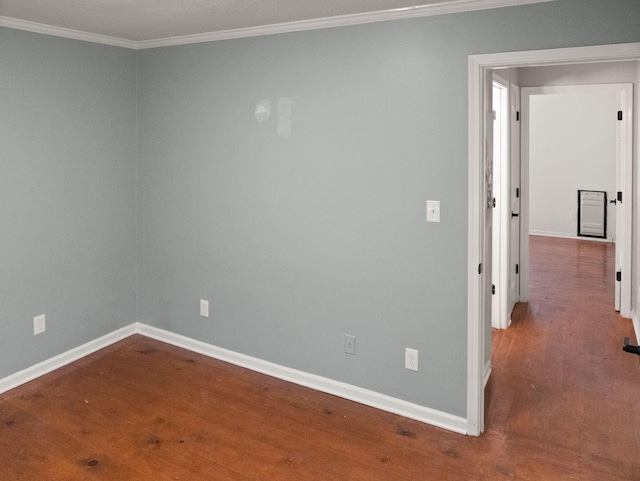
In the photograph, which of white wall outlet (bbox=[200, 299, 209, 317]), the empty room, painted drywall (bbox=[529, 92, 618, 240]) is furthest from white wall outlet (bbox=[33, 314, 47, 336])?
painted drywall (bbox=[529, 92, 618, 240])

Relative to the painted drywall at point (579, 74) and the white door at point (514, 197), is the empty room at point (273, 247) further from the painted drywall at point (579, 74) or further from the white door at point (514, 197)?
the painted drywall at point (579, 74)

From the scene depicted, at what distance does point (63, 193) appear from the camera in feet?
12.0

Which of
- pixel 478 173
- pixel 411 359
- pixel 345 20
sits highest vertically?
pixel 345 20

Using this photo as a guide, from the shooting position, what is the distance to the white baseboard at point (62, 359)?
11.3 ft

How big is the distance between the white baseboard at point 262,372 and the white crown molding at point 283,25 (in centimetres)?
221

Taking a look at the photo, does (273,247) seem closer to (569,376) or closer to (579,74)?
(569,376)

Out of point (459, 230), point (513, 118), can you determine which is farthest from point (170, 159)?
point (513, 118)

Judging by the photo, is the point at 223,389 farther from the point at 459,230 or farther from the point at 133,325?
the point at 459,230

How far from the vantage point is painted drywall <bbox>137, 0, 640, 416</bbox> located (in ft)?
9.25

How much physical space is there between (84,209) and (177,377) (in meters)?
1.41

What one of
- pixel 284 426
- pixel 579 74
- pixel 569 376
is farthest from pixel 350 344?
pixel 579 74

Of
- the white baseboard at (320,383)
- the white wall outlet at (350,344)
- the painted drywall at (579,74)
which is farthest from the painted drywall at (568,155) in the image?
the white baseboard at (320,383)

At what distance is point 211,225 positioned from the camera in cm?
384

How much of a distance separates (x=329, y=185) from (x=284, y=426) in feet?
4.80
